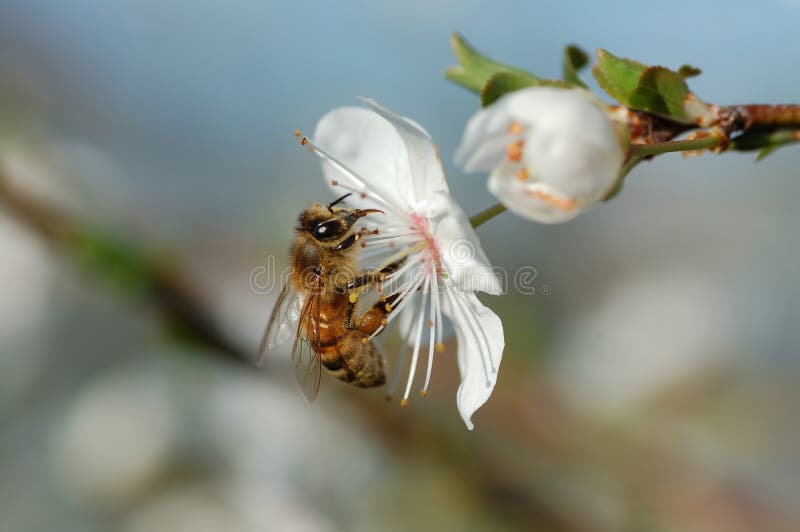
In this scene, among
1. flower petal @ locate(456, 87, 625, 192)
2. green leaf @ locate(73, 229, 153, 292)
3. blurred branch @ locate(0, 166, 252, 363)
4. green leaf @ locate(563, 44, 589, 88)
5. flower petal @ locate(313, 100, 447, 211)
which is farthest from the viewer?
green leaf @ locate(73, 229, 153, 292)

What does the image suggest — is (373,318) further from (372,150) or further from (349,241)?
(372,150)

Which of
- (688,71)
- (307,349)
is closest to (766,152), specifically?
(688,71)

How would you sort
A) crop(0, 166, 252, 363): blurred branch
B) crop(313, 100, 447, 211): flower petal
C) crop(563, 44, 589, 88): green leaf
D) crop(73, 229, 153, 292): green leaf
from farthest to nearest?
crop(73, 229, 153, 292): green leaf, crop(0, 166, 252, 363): blurred branch, crop(313, 100, 447, 211): flower petal, crop(563, 44, 589, 88): green leaf

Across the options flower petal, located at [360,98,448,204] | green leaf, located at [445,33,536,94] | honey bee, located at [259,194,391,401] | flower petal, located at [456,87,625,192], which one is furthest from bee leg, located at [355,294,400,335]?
flower petal, located at [456,87,625,192]

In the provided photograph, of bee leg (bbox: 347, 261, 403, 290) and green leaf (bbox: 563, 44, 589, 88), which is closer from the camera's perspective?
green leaf (bbox: 563, 44, 589, 88)

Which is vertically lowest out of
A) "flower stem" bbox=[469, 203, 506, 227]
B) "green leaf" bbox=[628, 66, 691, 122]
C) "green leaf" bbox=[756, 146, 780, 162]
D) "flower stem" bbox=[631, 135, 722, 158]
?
"flower stem" bbox=[469, 203, 506, 227]

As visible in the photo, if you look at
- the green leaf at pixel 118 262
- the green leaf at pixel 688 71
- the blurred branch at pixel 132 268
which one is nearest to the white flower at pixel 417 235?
the green leaf at pixel 688 71

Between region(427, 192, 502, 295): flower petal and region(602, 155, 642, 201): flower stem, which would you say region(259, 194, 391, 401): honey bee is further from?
region(602, 155, 642, 201): flower stem
